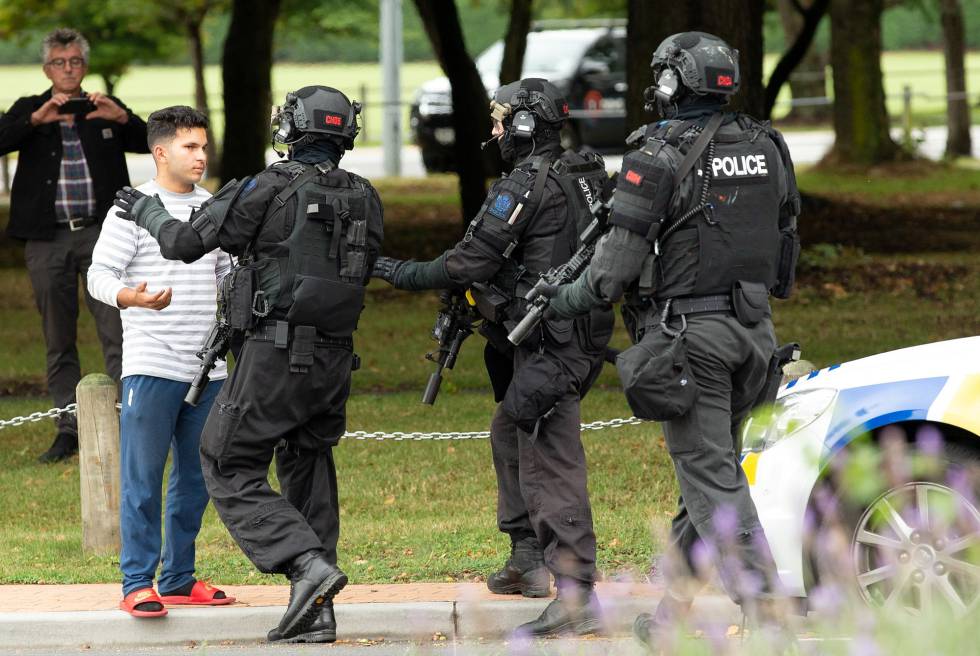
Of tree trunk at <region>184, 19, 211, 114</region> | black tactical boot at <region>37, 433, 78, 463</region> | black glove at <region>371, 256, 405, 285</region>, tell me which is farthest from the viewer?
tree trunk at <region>184, 19, 211, 114</region>

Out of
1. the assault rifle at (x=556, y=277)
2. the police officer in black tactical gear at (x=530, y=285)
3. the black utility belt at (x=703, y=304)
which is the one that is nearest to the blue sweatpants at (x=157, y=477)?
the police officer in black tactical gear at (x=530, y=285)

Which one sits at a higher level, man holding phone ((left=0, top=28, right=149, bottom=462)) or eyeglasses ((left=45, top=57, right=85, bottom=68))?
eyeglasses ((left=45, top=57, right=85, bottom=68))

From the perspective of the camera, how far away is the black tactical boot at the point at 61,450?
942 cm

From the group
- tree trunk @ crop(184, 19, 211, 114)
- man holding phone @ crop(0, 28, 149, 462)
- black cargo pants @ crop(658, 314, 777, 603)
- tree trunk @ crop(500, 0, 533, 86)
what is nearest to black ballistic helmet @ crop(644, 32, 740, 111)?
black cargo pants @ crop(658, 314, 777, 603)

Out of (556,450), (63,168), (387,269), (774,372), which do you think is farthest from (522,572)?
(63,168)

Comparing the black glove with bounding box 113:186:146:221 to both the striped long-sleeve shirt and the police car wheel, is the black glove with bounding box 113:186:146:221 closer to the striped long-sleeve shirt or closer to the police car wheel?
the striped long-sleeve shirt

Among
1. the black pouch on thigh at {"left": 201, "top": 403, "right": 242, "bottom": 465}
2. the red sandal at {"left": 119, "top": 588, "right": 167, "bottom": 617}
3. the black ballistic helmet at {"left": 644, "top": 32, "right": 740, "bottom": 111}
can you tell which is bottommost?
the red sandal at {"left": 119, "top": 588, "right": 167, "bottom": 617}

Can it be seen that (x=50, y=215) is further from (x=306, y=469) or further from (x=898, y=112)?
(x=898, y=112)

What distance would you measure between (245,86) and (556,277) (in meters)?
14.5

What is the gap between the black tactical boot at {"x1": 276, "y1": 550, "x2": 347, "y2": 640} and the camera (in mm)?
5766

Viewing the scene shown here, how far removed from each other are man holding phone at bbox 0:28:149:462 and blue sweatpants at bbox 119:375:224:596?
286cm

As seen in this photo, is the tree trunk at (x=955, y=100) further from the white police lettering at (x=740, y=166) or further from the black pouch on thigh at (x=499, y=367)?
the white police lettering at (x=740, y=166)

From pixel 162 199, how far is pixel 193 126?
0.29 metres

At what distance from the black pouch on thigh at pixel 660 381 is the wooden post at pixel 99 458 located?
2766mm
